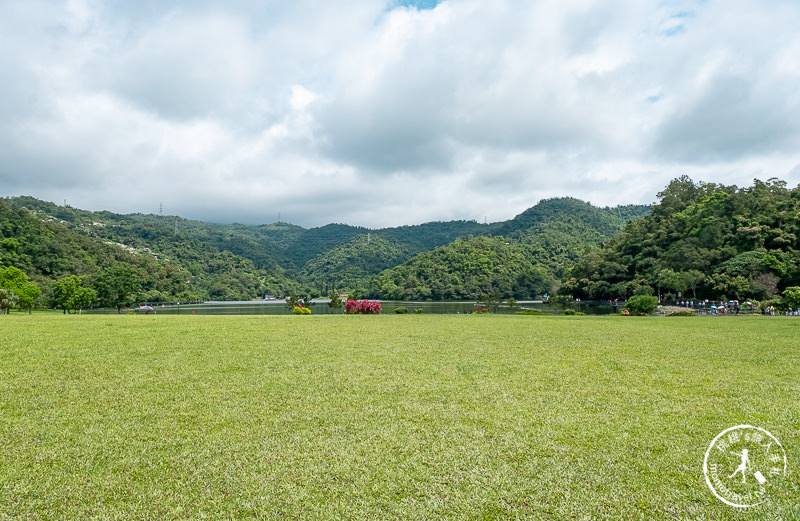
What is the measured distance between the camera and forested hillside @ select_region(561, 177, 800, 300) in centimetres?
5247

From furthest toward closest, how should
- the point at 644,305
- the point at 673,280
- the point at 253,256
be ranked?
the point at 253,256 → the point at 673,280 → the point at 644,305

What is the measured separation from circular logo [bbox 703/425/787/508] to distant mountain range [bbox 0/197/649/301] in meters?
85.8

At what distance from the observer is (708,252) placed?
60.1 meters

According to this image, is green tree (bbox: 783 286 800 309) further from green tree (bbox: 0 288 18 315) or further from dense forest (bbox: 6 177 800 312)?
green tree (bbox: 0 288 18 315)

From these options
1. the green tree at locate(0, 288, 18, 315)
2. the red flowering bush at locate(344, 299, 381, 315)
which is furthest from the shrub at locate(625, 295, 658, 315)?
the green tree at locate(0, 288, 18, 315)

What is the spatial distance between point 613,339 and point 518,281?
338 feet

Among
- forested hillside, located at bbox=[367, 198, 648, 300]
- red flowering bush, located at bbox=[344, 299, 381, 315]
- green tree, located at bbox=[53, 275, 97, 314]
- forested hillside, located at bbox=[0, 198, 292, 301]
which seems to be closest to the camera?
red flowering bush, located at bbox=[344, 299, 381, 315]

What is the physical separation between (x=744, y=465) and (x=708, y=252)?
67.8 meters

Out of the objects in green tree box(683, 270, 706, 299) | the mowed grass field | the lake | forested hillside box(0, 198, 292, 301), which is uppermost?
forested hillside box(0, 198, 292, 301)

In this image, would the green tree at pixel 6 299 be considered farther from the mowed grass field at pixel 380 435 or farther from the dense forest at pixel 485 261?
the mowed grass field at pixel 380 435

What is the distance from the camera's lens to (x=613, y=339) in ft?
47.0

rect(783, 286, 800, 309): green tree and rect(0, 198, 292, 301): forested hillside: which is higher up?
rect(0, 198, 292, 301): forested hillside

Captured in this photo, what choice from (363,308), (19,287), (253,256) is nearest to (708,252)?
(363,308)

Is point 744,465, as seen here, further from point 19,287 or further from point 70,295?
point 19,287
